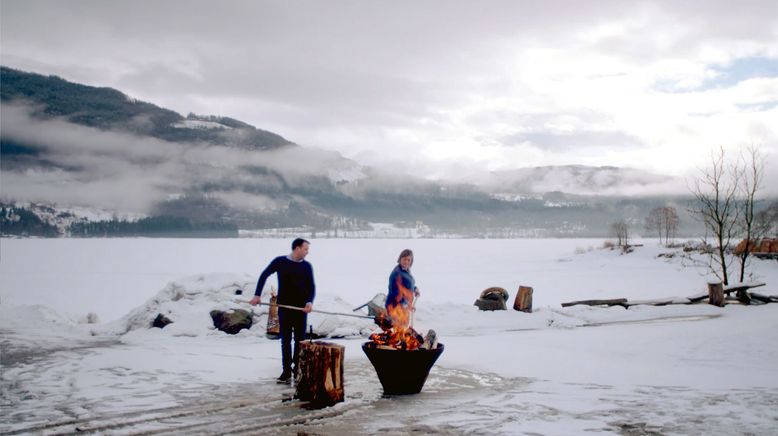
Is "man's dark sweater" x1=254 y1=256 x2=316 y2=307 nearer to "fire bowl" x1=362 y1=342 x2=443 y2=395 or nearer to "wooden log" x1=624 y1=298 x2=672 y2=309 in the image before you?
"fire bowl" x1=362 y1=342 x2=443 y2=395

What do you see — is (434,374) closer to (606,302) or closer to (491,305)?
(491,305)

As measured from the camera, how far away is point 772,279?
115 feet

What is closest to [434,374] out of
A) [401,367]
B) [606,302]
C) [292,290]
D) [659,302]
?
[401,367]

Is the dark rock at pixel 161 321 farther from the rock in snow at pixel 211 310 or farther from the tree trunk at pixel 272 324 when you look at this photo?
the tree trunk at pixel 272 324

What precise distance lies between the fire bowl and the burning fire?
16 centimetres

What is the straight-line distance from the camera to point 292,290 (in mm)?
9031

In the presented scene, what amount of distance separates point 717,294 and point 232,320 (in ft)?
50.1

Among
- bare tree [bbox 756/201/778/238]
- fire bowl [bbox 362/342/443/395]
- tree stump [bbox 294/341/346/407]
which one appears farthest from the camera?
bare tree [bbox 756/201/778/238]

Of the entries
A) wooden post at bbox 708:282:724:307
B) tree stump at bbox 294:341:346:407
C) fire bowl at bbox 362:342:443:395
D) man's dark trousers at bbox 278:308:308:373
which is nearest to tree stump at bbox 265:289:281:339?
man's dark trousers at bbox 278:308:308:373

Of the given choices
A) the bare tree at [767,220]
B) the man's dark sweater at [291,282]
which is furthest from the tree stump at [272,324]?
the bare tree at [767,220]

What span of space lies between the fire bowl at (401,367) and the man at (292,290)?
1.28m

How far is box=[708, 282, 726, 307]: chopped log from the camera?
63.6 feet

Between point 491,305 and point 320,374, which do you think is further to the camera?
point 491,305

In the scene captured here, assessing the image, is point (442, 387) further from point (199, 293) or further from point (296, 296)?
point (199, 293)
